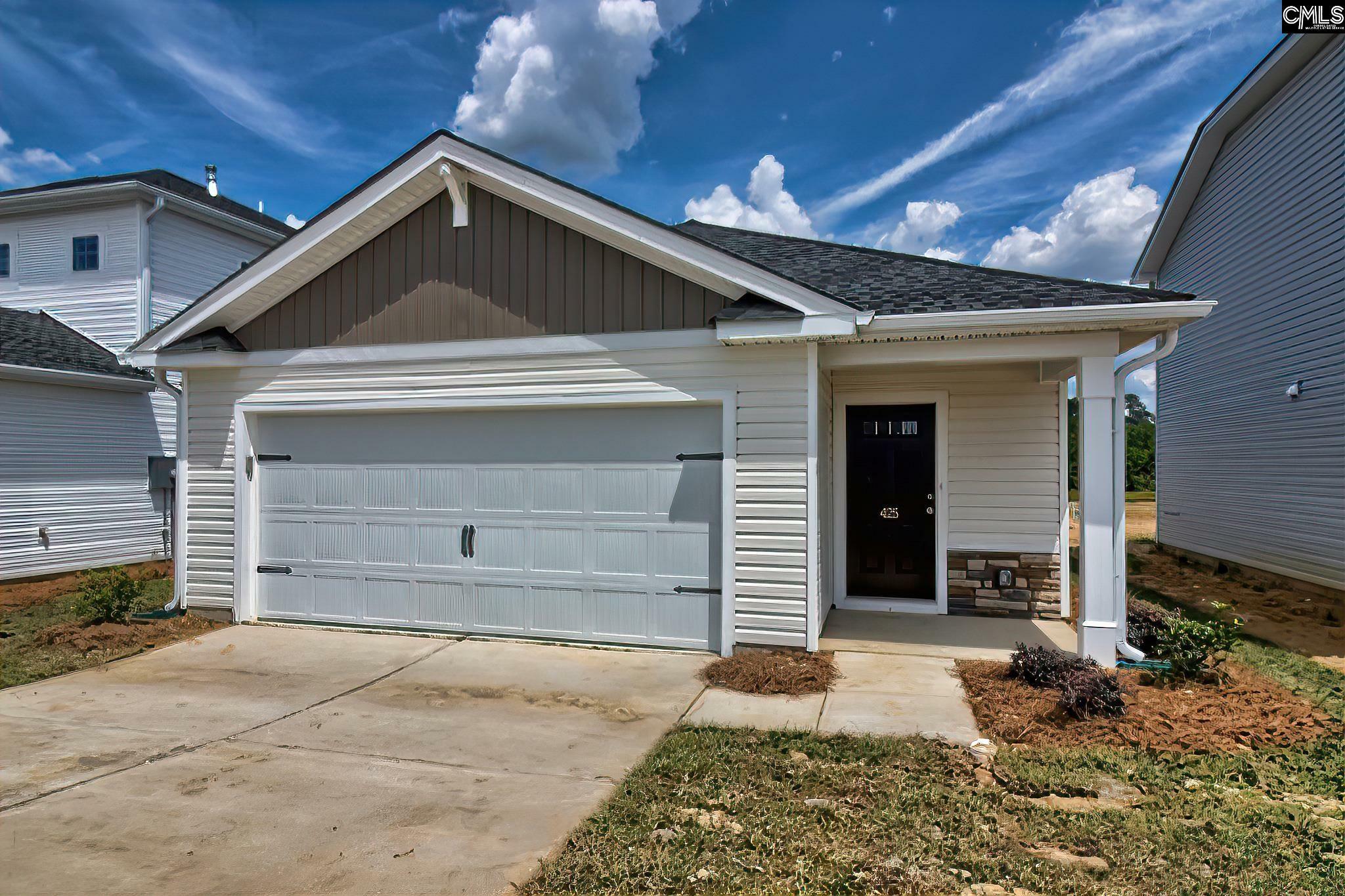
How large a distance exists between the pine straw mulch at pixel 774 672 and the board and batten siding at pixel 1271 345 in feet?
22.4

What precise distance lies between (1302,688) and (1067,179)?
13854 millimetres

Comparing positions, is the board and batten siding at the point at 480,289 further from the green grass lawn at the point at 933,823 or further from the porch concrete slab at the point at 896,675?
the green grass lawn at the point at 933,823

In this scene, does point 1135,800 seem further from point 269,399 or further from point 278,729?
point 269,399

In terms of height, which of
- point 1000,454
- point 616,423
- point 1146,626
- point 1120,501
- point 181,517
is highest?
point 616,423

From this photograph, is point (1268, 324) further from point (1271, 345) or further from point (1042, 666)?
point (1042, 666)

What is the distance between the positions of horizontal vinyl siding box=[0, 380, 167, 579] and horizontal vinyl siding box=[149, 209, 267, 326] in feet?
5.73

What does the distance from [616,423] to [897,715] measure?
3.43 m

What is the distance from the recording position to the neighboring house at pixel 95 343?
1057cm

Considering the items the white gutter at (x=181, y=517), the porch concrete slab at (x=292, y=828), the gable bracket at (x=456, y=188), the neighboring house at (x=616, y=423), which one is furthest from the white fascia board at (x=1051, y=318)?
the white gutter at (x=181, y=517)

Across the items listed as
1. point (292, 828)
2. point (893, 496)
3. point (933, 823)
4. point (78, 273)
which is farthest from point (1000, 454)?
point (78, 273)

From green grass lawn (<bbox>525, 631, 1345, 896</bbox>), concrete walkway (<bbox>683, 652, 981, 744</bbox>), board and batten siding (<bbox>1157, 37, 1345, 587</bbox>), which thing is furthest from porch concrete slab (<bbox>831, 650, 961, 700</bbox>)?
board and batten siding (<bbox>1157, 37, 1345, 587</bbox>)

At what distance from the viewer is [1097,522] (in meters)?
5.96

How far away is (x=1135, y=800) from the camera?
3.76 metres

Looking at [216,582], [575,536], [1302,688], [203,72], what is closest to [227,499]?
[216,582]
